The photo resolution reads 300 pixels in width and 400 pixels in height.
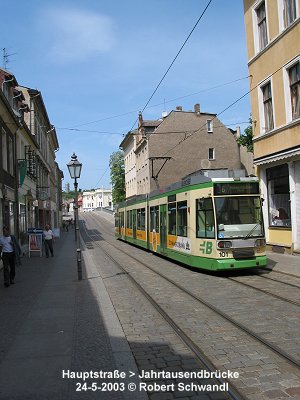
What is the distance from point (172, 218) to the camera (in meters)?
16.5

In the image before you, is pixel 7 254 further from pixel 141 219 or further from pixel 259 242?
pixel 141 219

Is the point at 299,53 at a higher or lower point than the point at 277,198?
higher

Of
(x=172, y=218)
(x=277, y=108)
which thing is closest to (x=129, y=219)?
(x=172, y=218)

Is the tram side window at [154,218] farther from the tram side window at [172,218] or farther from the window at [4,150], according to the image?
the window at [4,150]

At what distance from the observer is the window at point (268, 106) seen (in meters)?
19.7

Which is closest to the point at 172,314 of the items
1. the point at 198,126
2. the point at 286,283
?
the point at 286,283

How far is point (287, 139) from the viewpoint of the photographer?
17.8 meters

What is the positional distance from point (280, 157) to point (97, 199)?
154961 millimetres

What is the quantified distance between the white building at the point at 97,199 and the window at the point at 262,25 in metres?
145

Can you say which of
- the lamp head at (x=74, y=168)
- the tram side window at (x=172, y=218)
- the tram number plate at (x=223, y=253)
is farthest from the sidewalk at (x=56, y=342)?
the tram side window at (x=172, y=218)

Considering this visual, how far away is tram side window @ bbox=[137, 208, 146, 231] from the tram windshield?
10475mm

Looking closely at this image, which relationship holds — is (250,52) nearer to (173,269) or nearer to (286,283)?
(173,269)

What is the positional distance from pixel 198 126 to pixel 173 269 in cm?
3951

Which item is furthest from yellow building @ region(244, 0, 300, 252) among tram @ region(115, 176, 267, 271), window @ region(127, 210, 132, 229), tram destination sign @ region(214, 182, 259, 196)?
window @ region(127, 210, 132, 229)
